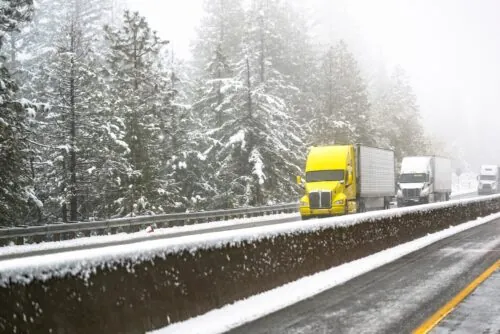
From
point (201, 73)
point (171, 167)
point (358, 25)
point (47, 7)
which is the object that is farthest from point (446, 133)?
point (171, 167)

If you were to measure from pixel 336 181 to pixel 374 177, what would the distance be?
4.91 meters

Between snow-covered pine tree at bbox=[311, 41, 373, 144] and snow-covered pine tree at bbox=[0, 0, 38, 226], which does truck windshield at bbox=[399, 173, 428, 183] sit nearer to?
snow-covered pine tree at bbox=[311, 41, 373, 144]

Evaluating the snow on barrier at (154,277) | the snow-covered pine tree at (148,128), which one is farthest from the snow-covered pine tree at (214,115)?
the snow on barrier at (154,277)

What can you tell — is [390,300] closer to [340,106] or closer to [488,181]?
[340,106]

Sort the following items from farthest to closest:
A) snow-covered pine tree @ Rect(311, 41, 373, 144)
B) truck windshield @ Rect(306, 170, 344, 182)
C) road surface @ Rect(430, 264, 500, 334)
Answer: snow-covered pine tree @ Rect(311, 41, 373, 144) → truck windshield @ Rect(306, 170, 344, 182) → road surface @ Rect(430, 264, 500, 334)

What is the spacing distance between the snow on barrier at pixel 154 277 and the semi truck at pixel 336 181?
43.6 feet

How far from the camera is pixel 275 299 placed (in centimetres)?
952

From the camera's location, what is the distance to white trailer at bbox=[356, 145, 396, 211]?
94.0 ft

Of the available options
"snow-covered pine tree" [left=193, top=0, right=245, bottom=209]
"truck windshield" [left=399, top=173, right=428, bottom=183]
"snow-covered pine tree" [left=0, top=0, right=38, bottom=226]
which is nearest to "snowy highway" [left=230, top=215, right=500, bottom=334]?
"snow-covered pine tree" [left=0, top=0, right=38, bottom=226]

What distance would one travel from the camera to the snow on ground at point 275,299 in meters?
7.72

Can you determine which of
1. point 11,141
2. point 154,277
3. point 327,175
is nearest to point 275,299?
point 154,277

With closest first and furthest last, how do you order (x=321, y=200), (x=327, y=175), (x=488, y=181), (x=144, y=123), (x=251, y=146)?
(x=321, y=200), (x=327, y=175), (x=144, y=123), (x=251, y=146), (x=488, y=181)

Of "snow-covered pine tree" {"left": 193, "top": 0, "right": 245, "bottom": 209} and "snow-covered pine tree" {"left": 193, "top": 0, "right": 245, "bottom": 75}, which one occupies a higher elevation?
"snow-covered pine tree" {"left": 193, "top": 0, "right": 245, "bottom": 75}

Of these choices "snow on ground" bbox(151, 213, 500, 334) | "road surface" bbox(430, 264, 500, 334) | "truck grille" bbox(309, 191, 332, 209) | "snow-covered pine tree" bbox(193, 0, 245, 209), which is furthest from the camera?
"snow-covered pine tree" bbox(193, 0, 245, 209)
